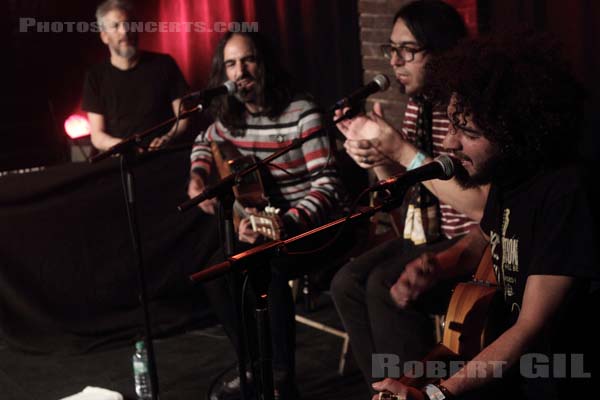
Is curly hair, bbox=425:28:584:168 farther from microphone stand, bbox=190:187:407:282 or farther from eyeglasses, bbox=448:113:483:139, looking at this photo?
microphone stand, bbox=190:187:407:282

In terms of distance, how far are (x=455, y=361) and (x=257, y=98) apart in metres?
1.65

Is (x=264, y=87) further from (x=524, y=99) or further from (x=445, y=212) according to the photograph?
(x=524, y=99)

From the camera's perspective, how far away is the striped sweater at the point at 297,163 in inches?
135

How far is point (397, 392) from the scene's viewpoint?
2076 millimetres

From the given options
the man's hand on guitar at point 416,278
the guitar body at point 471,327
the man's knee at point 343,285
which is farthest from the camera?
the man's knee at point 343,285

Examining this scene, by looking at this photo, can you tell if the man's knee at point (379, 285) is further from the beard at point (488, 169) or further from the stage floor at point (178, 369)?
the beard at point (488, 169)

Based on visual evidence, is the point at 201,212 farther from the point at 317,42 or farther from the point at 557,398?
the point at 557,398

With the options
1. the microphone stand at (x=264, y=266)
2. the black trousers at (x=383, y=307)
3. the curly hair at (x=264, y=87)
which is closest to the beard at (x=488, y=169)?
the microphone stand at (x=264, y=266)

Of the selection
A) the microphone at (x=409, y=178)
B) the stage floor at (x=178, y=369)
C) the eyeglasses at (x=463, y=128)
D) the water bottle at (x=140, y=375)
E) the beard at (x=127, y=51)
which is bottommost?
the stage floor at (x=178, y=369)

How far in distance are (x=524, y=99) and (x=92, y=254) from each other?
2.68m

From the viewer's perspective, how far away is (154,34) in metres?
6.89

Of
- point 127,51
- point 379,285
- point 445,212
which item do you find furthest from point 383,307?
point 127,51

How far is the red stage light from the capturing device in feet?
17.1

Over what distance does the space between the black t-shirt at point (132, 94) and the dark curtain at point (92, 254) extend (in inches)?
26.8
